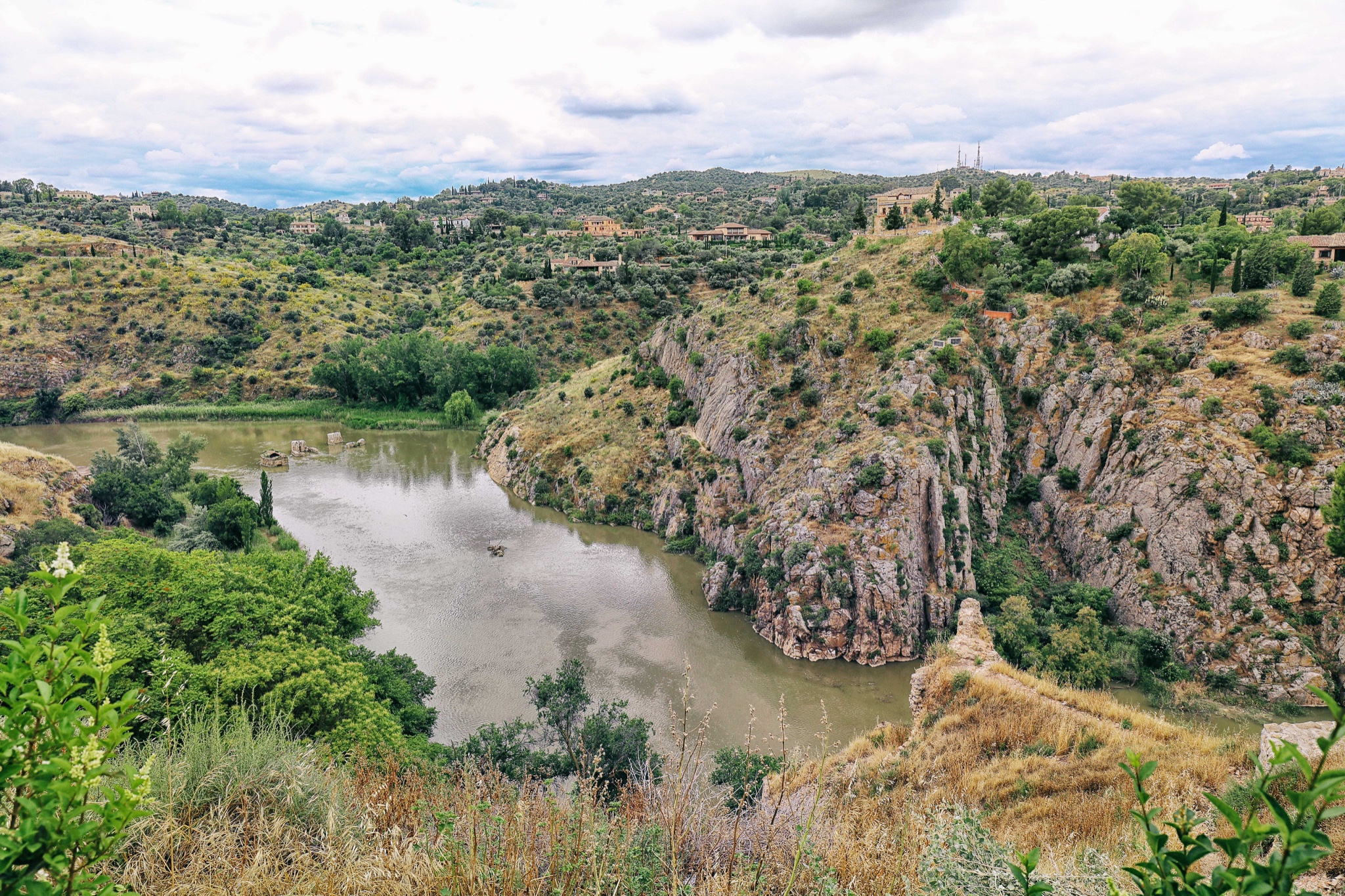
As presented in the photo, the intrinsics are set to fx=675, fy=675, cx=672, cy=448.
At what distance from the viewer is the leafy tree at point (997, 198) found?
46.3 meters

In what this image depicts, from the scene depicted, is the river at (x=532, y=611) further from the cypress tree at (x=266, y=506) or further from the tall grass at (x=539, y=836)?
the tall grass at (x=539, y=836)

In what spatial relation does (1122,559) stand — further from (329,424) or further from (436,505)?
(329,424)

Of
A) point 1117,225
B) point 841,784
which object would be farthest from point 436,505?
point 1117,225

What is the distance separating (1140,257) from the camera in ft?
99.9

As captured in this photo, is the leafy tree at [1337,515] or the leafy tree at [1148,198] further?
the leafy tree at [1148,198]

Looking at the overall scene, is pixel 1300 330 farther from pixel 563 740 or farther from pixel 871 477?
pixel 563 740

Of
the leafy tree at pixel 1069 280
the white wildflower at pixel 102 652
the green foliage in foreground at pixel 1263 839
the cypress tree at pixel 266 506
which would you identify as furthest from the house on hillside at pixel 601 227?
the green foliage in foreground at pixel 1263 839

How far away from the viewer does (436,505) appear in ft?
132

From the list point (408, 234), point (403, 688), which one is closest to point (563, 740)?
point (403, 688)

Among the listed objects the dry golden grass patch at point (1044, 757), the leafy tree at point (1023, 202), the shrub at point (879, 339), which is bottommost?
the dry golden grass patch at point (1044, 757)

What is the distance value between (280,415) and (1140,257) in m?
63.8

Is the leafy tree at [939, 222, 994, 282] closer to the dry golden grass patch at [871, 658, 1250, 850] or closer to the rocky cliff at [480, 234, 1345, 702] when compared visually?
the rocky cliff at [480, 234, 1345, 702]

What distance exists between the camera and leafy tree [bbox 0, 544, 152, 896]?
3.03 metres

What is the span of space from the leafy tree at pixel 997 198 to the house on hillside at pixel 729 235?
111 feet
